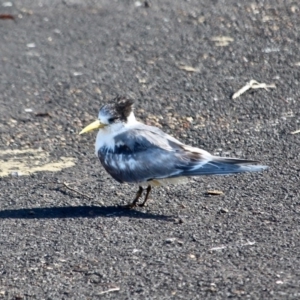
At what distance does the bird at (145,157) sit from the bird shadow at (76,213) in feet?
0.47

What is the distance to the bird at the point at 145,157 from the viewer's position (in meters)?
6.09

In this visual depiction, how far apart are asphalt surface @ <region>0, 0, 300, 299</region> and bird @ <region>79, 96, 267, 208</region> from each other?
8.5 inches

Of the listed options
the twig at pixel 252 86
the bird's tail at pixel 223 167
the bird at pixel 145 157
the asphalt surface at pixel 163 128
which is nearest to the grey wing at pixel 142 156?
the bird at pixel 145 157

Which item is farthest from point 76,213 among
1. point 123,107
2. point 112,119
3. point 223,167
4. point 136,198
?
point 223,167

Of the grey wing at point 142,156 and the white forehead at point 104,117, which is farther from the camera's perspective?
the white forehead at point 104,117

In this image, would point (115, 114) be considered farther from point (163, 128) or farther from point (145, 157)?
point (163, 128)

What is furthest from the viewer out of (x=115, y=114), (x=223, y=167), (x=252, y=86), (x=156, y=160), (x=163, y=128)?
(x=252, y=86)

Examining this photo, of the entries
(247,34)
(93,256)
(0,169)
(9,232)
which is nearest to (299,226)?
(93,256)

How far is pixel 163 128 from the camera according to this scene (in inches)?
311

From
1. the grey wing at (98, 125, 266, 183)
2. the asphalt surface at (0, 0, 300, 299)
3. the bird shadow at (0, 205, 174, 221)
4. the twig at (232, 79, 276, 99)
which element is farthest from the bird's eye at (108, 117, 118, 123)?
the twig at (232, 79, 276, 99)

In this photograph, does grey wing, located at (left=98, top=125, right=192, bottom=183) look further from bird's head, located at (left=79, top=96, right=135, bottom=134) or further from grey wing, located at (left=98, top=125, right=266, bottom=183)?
bird's head, located at (left=79, top=96, right=135, bottom=134)

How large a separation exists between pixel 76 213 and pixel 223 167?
103cm

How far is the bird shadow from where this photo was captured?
601 cm

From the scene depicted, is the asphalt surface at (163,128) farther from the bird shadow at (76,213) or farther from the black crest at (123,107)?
the black crest at (123,107)
